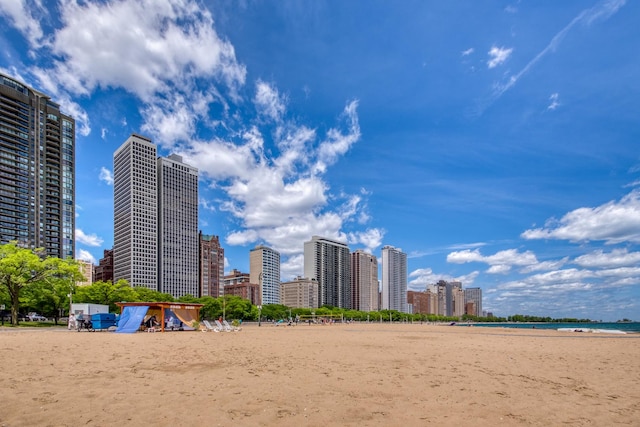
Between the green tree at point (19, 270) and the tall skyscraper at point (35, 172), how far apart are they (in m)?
80.8

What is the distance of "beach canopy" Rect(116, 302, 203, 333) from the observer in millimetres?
33719

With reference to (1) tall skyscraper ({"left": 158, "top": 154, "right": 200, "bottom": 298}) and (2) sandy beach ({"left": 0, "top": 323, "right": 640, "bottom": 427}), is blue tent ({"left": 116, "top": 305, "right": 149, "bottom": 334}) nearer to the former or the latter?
(2) sandy beach ({"left": 0, "top": 323, "right": 640, "bottom": 427})

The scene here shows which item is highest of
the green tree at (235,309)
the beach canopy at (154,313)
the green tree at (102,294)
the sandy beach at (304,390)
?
the sandy beach at (304,390)

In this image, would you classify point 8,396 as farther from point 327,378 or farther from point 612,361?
point 612,361

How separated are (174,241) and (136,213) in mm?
21919

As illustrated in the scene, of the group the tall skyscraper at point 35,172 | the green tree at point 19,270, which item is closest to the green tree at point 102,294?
the green tree at point 19,270

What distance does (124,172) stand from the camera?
188m

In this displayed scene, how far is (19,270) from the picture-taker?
1708 inches

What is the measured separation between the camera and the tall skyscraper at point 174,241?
186 meters

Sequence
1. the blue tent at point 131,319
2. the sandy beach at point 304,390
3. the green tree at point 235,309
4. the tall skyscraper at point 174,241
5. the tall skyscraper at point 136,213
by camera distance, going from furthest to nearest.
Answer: the tall skyscraper at point 174,241 → the tall skyscraper at point 136,213 → the green tree at point 235,309 → the blue tent at point 131,319 → the sandy beach at point 304,390

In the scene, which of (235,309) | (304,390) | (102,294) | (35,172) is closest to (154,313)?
(304,390)

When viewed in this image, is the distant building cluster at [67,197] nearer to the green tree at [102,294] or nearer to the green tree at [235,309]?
the green tree at [235,309]

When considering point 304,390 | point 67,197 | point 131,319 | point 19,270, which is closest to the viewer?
point 304,390

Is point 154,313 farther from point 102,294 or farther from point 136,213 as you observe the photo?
point 136,213
